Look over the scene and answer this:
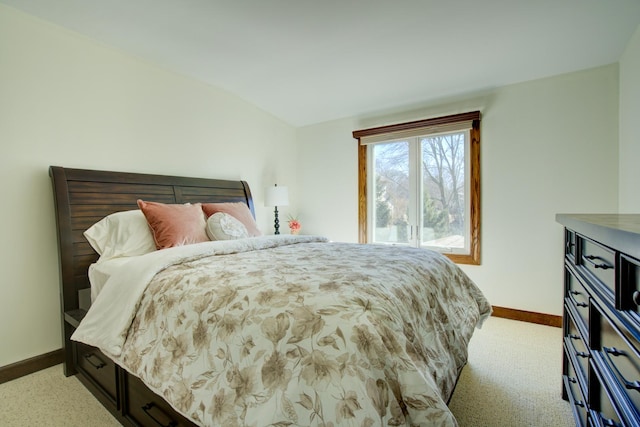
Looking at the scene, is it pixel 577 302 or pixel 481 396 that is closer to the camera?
pixel 577 302

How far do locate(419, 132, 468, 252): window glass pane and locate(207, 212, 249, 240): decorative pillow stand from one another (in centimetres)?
221

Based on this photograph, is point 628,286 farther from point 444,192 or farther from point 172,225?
point 444,192

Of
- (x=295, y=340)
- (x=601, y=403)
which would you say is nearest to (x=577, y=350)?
(x=601, y=403)

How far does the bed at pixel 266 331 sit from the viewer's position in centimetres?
80

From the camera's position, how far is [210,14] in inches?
75.7

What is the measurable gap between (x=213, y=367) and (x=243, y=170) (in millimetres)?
2793

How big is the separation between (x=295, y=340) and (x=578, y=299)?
131 centimetres

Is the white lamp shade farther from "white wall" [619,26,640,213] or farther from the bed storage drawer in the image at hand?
"white wall" [619,26,640,213]

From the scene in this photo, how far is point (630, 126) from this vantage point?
88.8 inches

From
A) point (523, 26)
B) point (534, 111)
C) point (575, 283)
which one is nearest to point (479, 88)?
point (534, 111)

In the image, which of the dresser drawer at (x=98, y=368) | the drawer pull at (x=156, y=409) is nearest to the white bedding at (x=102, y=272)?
the dresser drawer at (x=98, y=368)

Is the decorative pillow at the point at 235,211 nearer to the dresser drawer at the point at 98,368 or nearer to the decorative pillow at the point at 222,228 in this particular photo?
the decorative pillow at the point at 222,228

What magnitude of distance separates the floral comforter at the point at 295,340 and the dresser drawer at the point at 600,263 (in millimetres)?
588

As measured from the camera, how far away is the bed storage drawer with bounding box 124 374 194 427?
3.77ft
